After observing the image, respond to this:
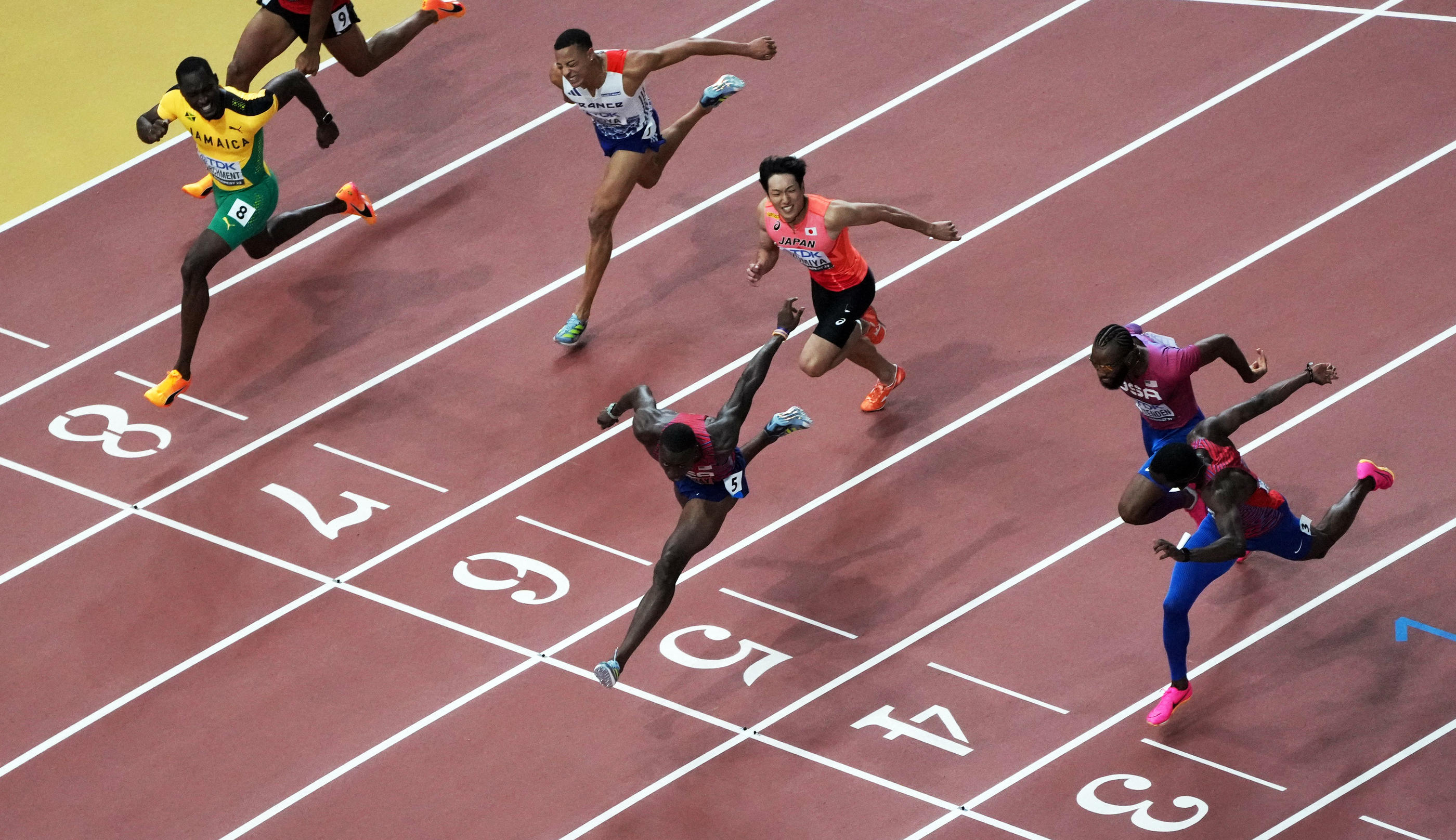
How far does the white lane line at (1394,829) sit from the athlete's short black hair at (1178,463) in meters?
2.07

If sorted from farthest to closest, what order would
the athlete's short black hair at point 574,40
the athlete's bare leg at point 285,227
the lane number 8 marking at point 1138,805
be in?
the athlete's bare leg at point 285,227, the athlete's short black hair at point 574,40, the lane number 8 marking at point 1138,805

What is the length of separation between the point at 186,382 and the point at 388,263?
1.85 m

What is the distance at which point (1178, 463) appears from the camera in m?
10.9

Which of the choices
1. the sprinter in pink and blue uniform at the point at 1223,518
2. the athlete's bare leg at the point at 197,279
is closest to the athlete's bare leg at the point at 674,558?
the sprinter in pink and blue uniform at the point at 1223,518

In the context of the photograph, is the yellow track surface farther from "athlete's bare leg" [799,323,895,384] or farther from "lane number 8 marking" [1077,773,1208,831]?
"lane number 8 marking" [1077,773,1208,831]

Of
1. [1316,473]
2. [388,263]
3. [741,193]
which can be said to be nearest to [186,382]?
[388,263]

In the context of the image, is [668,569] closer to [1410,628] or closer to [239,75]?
[1410,628]

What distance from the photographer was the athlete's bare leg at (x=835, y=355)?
1297 centimetres

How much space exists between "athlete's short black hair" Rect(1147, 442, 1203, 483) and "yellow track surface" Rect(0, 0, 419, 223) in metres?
8.61

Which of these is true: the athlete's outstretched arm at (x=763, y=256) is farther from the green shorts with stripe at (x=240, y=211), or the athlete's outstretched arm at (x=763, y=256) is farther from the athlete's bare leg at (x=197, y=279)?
the athlete's bare leg at (x=197, y=279)

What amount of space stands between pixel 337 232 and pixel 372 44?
1476mm

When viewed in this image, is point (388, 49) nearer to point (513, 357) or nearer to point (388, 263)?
point (388, 263)

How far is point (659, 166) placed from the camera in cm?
1429

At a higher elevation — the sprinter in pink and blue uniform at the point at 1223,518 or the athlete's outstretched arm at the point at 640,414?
the athlete's outstretched arm at the point at 640,414
